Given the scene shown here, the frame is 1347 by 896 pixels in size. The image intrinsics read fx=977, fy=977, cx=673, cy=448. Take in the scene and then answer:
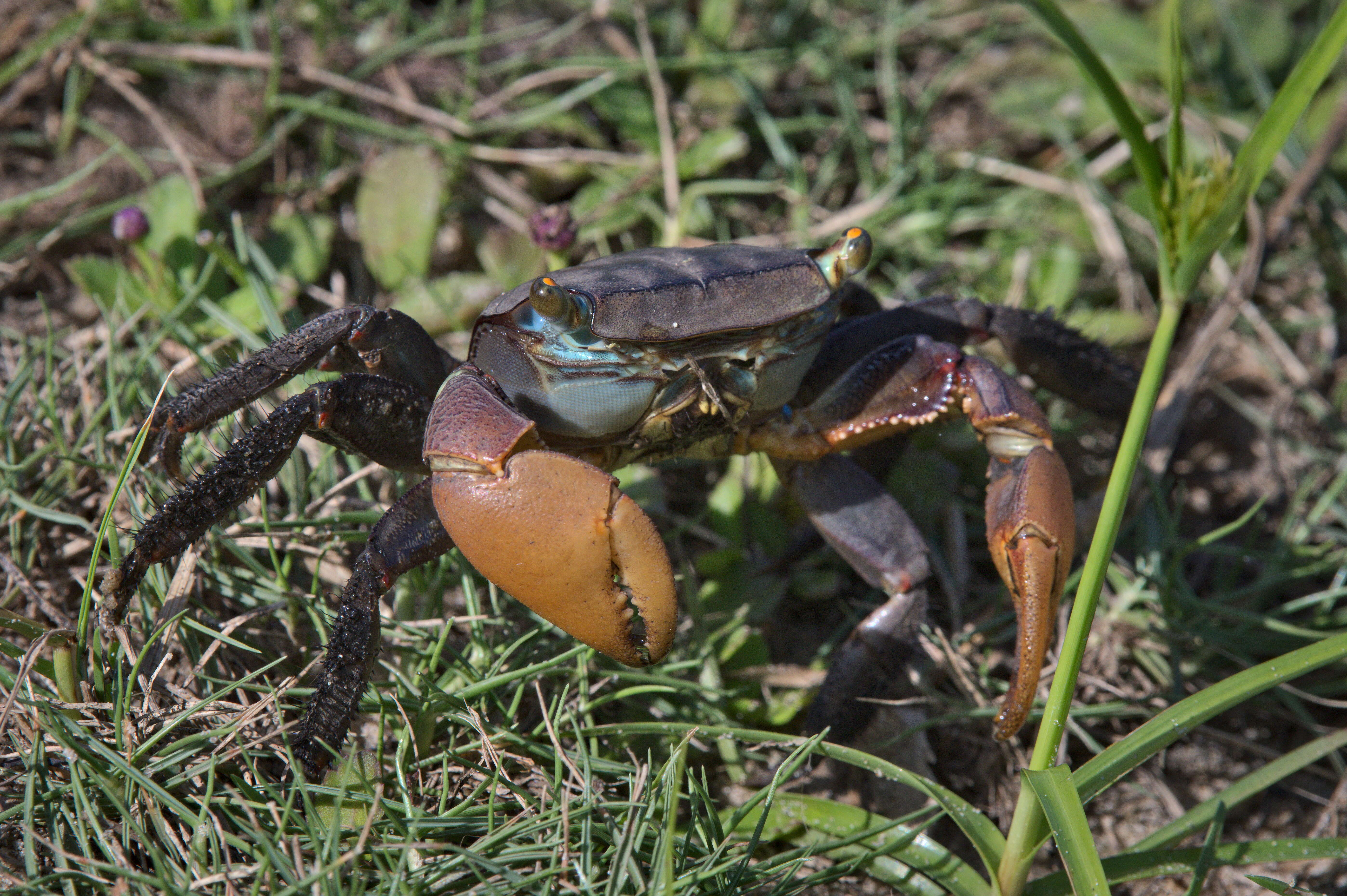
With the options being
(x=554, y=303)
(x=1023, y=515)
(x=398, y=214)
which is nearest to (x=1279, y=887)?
(x=1023, y=515)

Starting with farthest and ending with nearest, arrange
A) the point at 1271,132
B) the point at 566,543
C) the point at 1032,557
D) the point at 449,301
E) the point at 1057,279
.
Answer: the point at 1057,279, the point at 449,301, the point at 1032,557, the point at 566,543, the point at 1271,132

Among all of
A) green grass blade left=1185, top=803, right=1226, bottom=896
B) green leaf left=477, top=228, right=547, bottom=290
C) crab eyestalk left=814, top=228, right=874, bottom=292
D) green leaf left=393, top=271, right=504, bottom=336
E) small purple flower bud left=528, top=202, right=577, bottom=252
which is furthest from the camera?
green leaf left=477, top=228, right=547, bottom=290

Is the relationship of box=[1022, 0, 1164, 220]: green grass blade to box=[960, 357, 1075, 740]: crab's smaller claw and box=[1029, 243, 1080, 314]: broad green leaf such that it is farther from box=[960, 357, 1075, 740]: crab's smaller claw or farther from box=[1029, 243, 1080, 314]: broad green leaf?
box=[1029, 243, 1080, 314]: broad green leaf

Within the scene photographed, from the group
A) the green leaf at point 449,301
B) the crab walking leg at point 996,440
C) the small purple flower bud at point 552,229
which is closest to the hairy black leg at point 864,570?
the crab walking leg at point 996,440

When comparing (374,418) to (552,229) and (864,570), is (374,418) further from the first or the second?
(864,570)

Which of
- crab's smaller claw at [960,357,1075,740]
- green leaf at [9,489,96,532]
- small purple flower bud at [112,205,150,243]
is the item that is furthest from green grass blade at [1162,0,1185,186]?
small purple flower bud at [112,205,150,243]

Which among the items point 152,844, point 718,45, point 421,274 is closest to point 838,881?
point 152,844

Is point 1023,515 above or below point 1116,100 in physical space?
below
